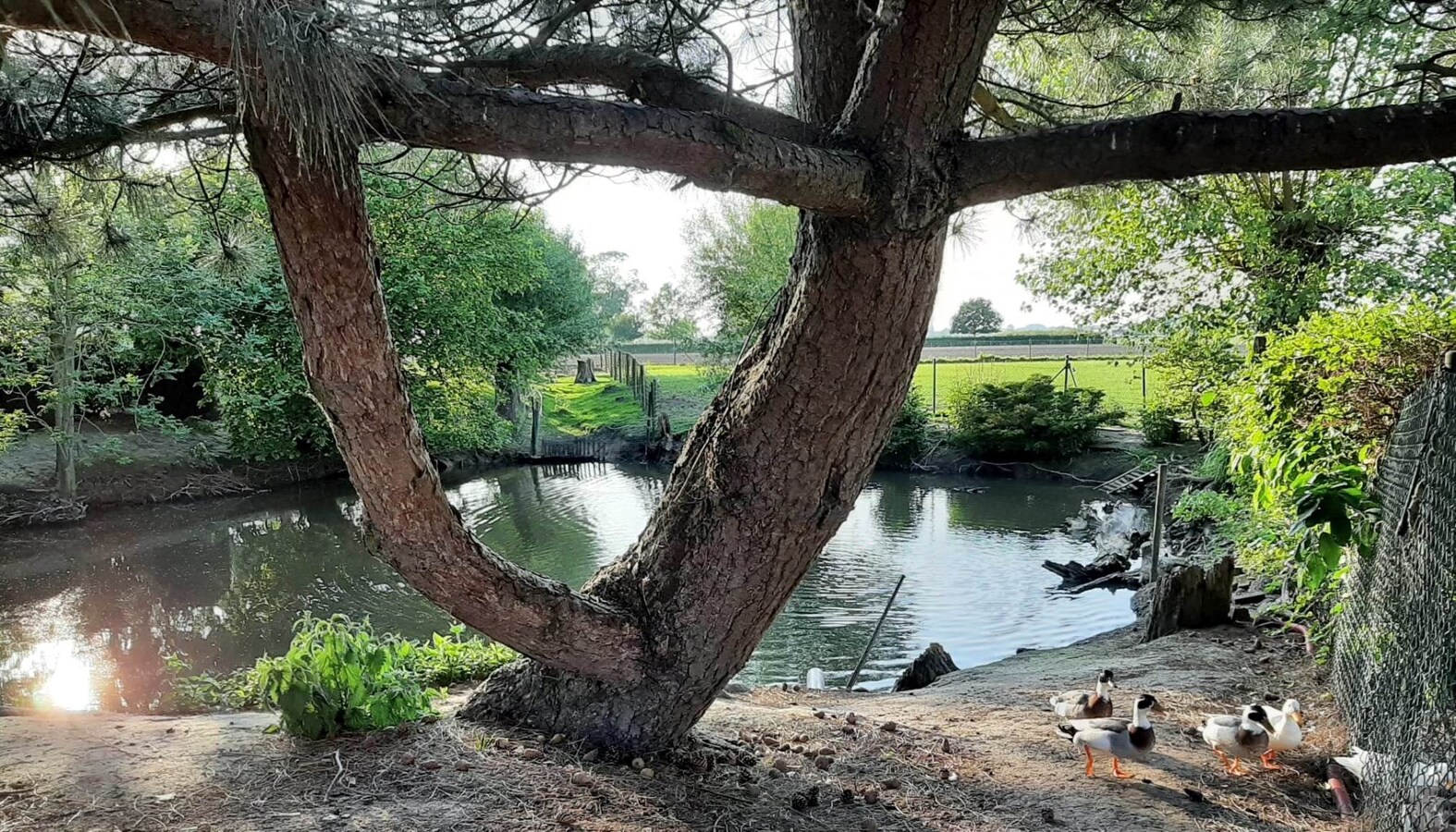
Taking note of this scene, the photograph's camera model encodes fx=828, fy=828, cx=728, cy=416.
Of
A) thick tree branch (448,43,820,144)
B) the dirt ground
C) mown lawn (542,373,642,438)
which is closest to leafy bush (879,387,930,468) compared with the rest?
mown lawn (542,373,642,438)

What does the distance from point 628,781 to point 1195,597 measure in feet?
16.0

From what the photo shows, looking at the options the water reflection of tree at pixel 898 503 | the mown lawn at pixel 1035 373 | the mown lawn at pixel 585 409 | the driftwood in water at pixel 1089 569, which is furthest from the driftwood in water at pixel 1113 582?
the mown lawn at pixel 585 409

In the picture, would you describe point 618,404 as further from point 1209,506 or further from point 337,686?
point 337,686

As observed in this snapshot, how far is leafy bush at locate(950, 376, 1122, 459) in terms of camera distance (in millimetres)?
16766

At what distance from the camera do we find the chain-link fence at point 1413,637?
2.30m

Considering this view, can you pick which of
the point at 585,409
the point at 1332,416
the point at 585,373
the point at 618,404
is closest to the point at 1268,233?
the point at 1332,416

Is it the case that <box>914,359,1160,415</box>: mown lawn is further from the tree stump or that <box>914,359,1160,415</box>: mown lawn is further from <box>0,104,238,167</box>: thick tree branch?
<box>0,104,238,167</box>: thick tree branch

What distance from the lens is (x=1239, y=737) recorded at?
10.6 feet

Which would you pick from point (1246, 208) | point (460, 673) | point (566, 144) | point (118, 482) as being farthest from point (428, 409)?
point (566, 144)

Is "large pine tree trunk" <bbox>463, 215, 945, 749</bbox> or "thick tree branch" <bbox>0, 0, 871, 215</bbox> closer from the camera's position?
"thick tree branch" <bbox>0, 0, 871, 215</bbox>

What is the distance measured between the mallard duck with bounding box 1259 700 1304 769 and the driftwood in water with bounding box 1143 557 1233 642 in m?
2.59

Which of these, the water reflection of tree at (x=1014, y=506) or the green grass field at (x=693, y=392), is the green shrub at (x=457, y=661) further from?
the green grass field at (x=693, y=392)

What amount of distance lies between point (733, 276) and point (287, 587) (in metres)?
12.4

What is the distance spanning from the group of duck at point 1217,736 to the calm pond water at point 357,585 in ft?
12.4
